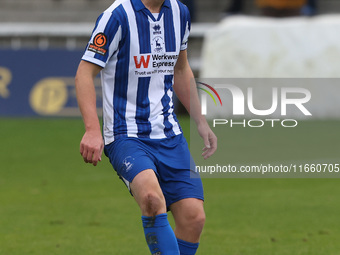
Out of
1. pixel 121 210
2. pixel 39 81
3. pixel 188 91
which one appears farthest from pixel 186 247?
pixel 39 81

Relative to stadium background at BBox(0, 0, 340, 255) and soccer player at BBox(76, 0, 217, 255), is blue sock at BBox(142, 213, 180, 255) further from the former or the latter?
stadium background at BBox(0, 0, 340, 255)

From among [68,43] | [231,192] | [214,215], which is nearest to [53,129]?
[68,43]

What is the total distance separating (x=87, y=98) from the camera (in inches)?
200

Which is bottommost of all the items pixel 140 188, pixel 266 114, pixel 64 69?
pixel 266 114

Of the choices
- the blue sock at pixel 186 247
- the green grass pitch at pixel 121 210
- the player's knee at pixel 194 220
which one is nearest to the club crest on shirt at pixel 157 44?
the player's knee at pixel 194 220

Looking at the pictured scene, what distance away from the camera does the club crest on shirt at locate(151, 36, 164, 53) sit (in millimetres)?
5340

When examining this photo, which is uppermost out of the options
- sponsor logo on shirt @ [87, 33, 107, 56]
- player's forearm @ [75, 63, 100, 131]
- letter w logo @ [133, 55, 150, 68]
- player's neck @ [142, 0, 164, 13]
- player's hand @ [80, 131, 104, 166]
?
player's neck @ [142, 0, 164, 13]

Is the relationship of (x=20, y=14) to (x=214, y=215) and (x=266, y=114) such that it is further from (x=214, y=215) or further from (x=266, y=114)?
(x=214, y=215)

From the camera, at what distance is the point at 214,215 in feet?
29.4

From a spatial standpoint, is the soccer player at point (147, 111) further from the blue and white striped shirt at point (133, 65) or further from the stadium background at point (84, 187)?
the stadium background at point (84, 187)

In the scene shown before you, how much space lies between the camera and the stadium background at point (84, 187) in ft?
25.3

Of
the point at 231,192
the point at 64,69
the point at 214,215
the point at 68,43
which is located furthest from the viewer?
the point at 68,43

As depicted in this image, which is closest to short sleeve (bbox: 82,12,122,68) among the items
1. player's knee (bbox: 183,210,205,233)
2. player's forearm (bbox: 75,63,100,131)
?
player's forearm (bbox: 75,63,100,131)

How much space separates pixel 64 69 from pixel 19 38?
332cm
